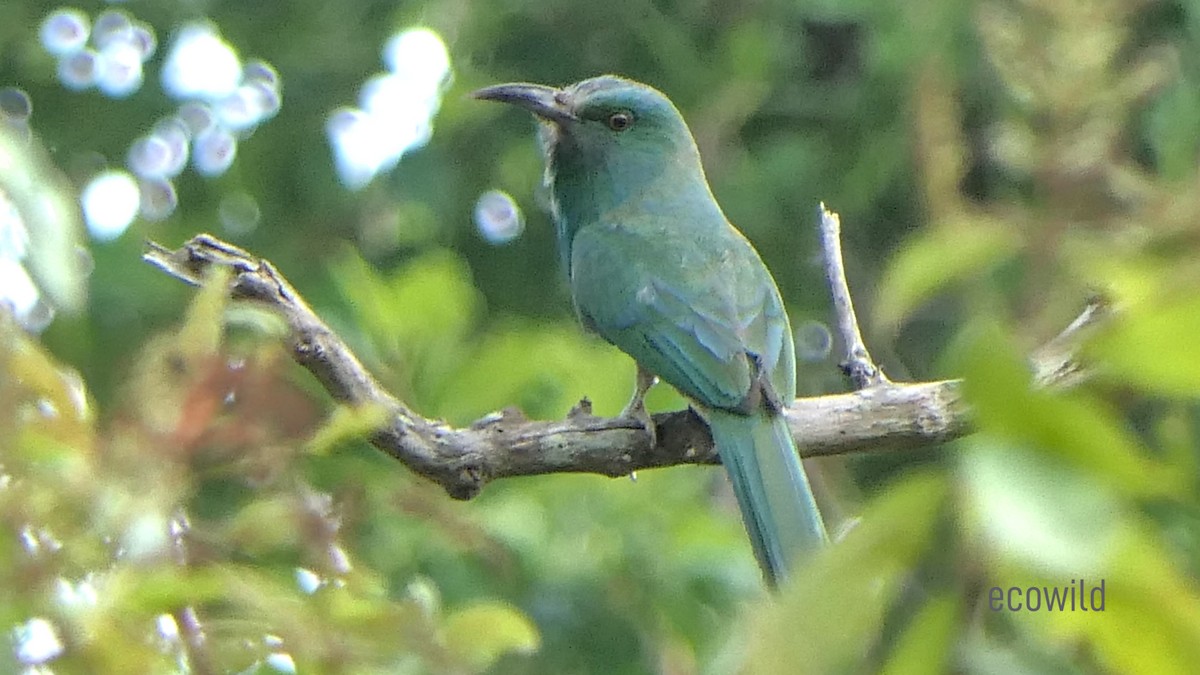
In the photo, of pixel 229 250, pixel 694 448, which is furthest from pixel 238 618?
Result: pixel 694 448

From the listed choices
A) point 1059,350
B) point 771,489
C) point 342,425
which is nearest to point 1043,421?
point 342,425

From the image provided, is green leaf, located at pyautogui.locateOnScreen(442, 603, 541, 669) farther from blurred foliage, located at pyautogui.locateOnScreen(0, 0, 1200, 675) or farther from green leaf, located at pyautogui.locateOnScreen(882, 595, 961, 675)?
green leaf, located at pyautogui.locateOnScreen(882, 595, 961, 675)

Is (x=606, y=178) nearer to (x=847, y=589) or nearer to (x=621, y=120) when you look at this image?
(x=621, y=120)

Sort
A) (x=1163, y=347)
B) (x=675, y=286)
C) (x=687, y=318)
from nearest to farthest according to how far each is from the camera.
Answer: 1. (x=1163, y=347)
2. (x=687, y=318)
3. (x=675, y=286)

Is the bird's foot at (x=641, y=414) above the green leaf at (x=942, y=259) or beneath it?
beneath

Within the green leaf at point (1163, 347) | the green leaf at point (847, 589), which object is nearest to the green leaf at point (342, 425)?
the green leaf at point (847, 589)

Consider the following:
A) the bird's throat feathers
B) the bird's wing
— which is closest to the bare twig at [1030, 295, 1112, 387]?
the bird's wing

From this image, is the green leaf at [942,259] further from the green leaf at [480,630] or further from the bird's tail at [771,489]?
the bird's tail at [771,489]
